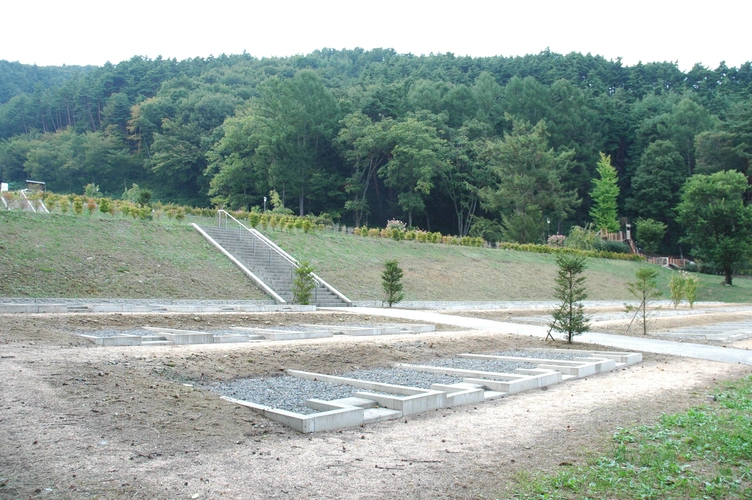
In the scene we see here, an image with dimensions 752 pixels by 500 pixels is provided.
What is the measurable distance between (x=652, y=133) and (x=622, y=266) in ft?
109

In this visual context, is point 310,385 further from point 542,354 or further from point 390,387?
point 542,354

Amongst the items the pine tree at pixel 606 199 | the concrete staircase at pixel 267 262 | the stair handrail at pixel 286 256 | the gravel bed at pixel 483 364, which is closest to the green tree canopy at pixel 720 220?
the pine tree at pixel 606 199

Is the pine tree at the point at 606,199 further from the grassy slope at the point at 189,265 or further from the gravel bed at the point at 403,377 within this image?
the gravel bed at the point at 403,377

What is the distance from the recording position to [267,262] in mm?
23922

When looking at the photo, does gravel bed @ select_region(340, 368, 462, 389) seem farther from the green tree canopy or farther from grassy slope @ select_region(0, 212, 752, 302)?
the green tree canopy

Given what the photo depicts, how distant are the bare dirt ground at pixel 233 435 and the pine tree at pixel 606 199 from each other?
2349 inches

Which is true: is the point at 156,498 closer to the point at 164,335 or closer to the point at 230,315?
the point at 164,335

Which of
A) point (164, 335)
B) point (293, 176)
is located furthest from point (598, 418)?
point (293, 176)

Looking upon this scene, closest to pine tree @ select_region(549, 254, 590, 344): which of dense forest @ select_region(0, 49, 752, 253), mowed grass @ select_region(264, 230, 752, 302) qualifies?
mowed grass @ select_region(264, 230, 752, 302)

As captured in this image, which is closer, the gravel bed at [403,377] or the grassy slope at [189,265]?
the gravel bed at [403,377]

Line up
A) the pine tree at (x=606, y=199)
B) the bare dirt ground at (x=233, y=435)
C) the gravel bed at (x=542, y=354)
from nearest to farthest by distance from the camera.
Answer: the bare dirt ground at (x=233, y=435), the gravel bed at (x=542, y=354), the pine tree at (x=606, y=199)

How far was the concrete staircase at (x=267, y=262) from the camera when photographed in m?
21.6

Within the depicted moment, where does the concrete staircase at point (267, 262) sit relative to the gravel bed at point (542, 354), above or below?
above

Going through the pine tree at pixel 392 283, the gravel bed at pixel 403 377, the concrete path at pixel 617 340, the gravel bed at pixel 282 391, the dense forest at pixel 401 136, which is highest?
the dense forest at pixel 401 136
